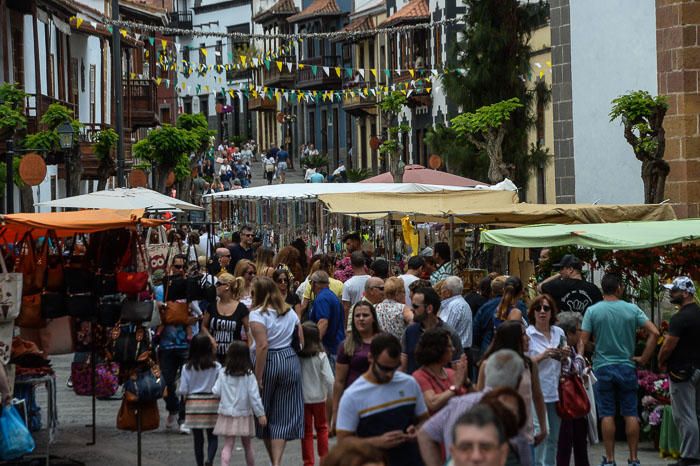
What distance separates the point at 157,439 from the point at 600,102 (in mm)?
13247

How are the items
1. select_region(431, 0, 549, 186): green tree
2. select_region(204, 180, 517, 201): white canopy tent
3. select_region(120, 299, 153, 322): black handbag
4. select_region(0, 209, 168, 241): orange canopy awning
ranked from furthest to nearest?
select_region(431, 0, 549, 186): green tree < select_region(204, 180, 517, 201): white canopy tent < select_region(120, 299, 153, 322): black handbag < select_region(0, 209, 168, 241): orange canopy awning

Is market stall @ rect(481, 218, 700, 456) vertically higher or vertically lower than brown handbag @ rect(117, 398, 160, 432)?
higher

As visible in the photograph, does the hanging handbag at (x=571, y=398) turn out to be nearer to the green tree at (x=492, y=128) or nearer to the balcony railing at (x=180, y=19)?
the green tree at (x=492, y=128)

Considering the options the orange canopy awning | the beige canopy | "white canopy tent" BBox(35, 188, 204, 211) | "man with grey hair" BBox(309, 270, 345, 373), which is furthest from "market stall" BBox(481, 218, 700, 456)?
the orange canopy awning

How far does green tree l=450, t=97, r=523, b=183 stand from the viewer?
30.6 metres

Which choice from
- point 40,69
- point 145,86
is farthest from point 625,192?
point 145,86

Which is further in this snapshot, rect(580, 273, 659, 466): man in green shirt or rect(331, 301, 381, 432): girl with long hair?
rect(580, 273, 659, 466): man in green shirt

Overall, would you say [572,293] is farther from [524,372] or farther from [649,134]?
[649,134]

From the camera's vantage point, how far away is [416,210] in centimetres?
1956

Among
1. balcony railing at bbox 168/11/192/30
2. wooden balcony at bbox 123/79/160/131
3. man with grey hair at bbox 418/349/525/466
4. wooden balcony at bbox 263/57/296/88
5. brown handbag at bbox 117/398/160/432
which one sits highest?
balcony railing at bbox 168/11/192/30

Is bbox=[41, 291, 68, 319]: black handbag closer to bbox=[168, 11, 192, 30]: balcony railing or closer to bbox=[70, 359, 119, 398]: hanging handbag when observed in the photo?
bbox=[70, 359, 119, 398]: hanging handbag

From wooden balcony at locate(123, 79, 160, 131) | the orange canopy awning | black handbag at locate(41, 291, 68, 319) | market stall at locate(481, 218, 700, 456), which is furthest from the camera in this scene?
wooden balcony at locate(123, 79, 160, 131)

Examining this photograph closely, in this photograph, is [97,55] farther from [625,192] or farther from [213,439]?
[213,439]

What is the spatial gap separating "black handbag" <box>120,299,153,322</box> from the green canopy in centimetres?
425
